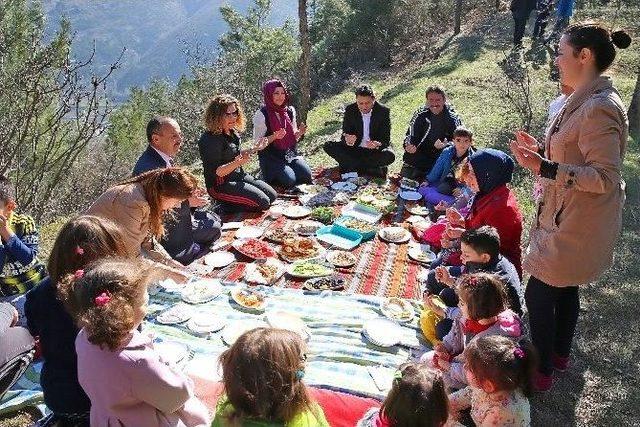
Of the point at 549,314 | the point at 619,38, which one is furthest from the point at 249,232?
the point at 619,38

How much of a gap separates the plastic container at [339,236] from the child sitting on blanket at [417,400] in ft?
9.47

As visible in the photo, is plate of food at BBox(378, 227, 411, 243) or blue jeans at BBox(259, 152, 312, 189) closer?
plate of food at BBox(378, 227, 411, 243)

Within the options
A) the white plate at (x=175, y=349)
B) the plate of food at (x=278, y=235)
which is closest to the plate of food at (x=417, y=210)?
the plate of food at (x=278, y=235)

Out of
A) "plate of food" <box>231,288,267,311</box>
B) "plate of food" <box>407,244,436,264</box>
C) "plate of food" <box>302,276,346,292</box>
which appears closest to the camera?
"plate of food" <box>231,288,267,311</box>

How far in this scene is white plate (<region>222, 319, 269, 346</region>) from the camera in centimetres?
357

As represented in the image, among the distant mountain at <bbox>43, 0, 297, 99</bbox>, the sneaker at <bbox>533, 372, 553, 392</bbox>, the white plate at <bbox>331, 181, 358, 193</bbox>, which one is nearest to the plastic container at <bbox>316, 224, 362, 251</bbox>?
the white plate at <bbox>331, 181, 358, 193</bbox>

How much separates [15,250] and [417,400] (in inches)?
125

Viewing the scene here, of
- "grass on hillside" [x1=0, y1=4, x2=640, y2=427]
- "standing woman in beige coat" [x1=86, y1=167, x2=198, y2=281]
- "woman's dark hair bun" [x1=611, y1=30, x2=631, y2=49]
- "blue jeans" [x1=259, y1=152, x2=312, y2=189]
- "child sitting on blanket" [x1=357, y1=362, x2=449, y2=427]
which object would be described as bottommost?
"grass on hillside" [x1=0, y1=4, x2=640, y2=427]

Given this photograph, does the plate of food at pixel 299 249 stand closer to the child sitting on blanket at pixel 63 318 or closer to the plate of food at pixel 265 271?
the plate of food at pixel 265 271

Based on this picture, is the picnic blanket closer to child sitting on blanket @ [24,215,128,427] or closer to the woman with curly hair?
child sitting on blanket @ [24,215,128,427]

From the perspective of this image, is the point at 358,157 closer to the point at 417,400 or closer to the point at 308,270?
the point at 308,270

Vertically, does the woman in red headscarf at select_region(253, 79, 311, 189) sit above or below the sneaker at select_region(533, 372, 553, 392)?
above

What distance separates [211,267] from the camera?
4723 mm

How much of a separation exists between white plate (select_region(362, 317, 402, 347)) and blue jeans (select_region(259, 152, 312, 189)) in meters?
3.26
